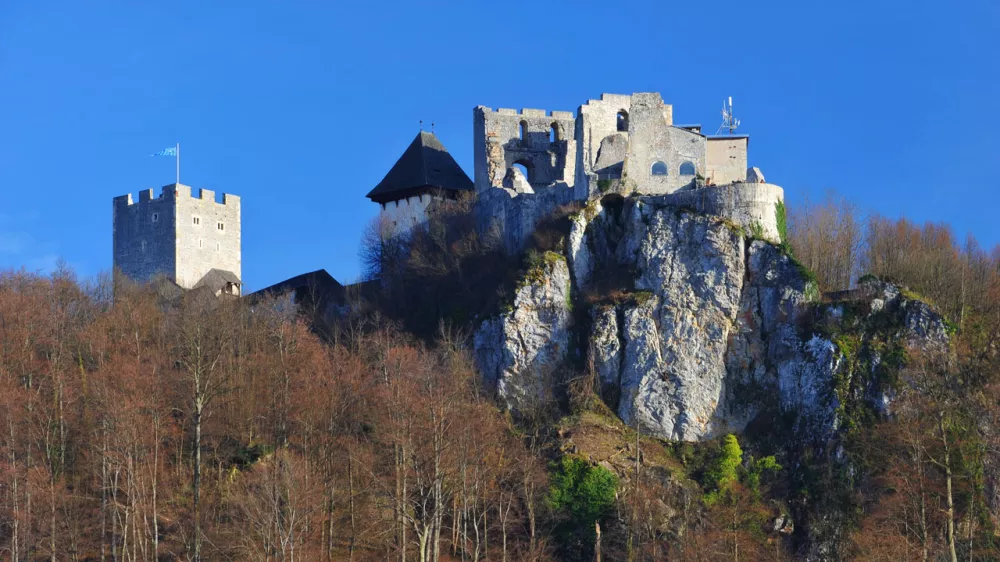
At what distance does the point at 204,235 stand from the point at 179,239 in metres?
1.74

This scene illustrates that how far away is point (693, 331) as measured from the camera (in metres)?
56.7

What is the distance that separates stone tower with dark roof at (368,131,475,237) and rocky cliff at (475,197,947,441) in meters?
13.0

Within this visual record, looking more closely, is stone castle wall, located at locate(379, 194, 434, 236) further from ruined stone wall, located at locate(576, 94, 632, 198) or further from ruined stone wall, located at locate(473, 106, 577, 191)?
ruined stone wall, located at locate(576, 94, 632, 198)

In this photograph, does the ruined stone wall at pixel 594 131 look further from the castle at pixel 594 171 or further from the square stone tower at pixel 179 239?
the square stone tower at pixel 179 239

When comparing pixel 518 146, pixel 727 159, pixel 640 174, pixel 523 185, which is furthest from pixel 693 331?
pixel 518 146

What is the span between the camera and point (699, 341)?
56562 mm

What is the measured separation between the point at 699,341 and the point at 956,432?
9.95 metres

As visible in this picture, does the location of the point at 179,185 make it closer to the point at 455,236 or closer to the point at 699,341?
the point at 455,236

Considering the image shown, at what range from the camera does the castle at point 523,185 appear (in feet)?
202

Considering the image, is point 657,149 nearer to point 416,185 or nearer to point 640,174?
point 640,174

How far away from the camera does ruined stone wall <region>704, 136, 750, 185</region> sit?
209 ft

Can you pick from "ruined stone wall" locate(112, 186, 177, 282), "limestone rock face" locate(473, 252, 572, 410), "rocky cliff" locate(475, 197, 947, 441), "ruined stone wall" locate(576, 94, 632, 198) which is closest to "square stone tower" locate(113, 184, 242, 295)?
"ruined stone wall" locate(112, 186, 177, 282)

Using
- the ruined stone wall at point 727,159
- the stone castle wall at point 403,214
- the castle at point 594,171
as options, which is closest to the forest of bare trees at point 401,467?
the castle at point 594,171

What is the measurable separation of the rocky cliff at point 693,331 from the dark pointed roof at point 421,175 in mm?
13769
